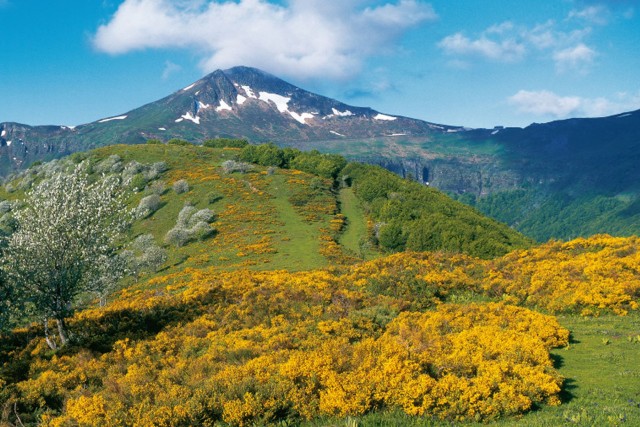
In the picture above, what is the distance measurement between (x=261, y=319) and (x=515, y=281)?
1718 centimetres

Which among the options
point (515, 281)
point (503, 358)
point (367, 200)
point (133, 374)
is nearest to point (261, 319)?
point (133, 374)

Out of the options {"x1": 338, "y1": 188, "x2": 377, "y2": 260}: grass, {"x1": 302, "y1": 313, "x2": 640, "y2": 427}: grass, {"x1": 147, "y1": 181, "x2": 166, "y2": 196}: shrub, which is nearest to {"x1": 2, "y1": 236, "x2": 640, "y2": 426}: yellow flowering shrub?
{"x1": 302, "y1": 313, "x2": 640, "y2": 427}: grass

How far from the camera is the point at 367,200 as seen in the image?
94.8 meters

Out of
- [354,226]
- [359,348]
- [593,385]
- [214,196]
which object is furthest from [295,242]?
[593,385]

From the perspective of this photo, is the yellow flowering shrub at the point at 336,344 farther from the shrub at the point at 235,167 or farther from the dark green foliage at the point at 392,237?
the shrub at the point at 235,167

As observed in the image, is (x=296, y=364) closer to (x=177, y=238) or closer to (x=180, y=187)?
(x=177, y=238)

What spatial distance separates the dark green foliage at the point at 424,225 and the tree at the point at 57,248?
4306 centimetres

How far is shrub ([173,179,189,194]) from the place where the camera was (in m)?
93.0

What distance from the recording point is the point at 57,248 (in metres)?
23.7

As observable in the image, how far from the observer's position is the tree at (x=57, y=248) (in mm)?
22781

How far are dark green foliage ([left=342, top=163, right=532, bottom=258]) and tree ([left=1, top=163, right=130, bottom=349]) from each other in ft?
141

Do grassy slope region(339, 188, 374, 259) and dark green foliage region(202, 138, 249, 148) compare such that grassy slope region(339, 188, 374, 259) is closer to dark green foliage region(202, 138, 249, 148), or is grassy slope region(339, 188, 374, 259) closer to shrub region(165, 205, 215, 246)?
shrub region(165, 205, 215, 246)

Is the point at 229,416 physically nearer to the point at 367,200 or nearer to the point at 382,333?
the point at 382,333

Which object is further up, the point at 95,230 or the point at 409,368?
the point at 95,230
